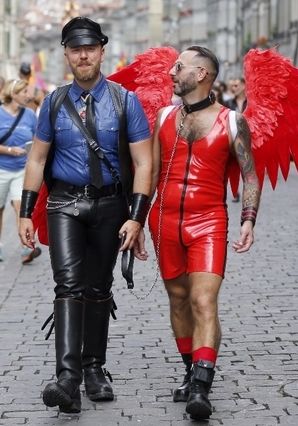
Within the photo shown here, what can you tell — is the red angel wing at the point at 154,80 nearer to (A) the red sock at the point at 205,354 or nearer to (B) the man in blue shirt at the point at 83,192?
(B) the man in blue shirt at the point at 83,192

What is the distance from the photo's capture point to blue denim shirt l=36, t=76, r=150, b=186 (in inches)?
271

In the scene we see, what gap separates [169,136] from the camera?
6.89 meters

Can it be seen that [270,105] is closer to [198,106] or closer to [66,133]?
[198,106]

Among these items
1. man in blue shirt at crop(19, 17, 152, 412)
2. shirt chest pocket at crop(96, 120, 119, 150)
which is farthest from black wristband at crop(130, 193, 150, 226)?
shirt chest pocket at crop(96, 120, 119, 150)

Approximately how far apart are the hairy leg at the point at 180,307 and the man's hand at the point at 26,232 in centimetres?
74

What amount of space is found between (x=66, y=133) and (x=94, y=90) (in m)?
0.27

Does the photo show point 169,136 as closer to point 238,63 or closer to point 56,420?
point 56,420

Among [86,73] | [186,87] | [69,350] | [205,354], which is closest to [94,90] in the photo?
[86,73]

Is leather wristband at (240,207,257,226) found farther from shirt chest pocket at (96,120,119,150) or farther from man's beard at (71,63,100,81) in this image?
man's beard at (71,63,100,81)

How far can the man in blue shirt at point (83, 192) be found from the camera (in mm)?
6812

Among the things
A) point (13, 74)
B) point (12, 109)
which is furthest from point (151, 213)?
point (13, 74)

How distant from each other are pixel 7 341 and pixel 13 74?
89914mm

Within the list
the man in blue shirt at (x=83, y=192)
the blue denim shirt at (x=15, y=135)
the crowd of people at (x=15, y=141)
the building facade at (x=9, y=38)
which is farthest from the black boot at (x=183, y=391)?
the building facade at (x=9, y=38)

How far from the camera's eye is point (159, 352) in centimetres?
834
